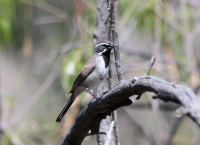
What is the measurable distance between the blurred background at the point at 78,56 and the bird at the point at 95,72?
1162 millimetres

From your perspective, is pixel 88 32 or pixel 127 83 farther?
pixel 88 32

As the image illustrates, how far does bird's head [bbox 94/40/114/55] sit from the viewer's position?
3.35 metres

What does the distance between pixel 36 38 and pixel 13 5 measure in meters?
1.56

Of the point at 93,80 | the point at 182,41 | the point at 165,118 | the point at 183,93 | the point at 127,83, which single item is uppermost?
the point at 182,41

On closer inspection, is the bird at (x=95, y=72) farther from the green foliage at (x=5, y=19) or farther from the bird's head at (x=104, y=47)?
the green foliage at (x=5, y=19)

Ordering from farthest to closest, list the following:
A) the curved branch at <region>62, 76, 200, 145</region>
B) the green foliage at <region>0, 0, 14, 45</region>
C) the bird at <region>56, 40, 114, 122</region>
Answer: the green foliage at <region>0, 0, 14, 45</region>, the bird at <region>56, 40, 114, 122</region>, the curved branch at <region>62, 76, 200, 145</region>

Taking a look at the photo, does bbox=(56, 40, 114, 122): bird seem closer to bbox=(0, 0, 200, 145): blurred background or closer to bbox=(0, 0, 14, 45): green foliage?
bbox=(0, 0, 200, 145): blurred background

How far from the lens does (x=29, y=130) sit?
596 cm

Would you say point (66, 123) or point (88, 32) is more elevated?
point (88, 32)

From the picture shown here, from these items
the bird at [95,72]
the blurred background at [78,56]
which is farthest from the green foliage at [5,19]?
the bird at [95,72]

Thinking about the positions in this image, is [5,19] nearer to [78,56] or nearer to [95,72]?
[78,56]

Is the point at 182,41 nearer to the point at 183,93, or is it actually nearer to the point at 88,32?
the point at 88,32

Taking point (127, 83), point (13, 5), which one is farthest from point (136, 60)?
point (127, 83)

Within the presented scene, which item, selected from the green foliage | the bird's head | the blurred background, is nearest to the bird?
the bird's head
